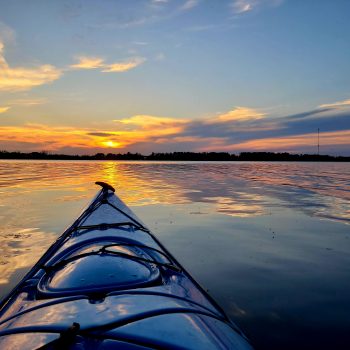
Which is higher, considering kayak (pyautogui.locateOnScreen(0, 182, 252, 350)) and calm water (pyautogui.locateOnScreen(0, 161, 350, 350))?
kayak (pyautogui.locateOnScreen(0, 182, 252, 350))

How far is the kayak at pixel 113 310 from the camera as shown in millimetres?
1953

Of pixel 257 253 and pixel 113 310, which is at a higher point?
pixel 113 310

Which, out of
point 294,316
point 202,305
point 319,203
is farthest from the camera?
point 319,203

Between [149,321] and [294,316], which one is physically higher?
[149,321]

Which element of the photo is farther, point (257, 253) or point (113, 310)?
point (257, 253)

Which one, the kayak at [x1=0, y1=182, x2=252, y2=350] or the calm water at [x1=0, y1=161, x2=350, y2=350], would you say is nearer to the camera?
the kayak at [x1=0, y1=182, x2=252, y2=350]

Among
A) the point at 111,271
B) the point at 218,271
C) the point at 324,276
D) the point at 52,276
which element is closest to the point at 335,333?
the point at 324,276

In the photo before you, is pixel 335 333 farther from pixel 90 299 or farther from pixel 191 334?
pixel 90 299

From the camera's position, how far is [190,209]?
1118 centimetres

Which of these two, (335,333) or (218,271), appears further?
(218,271)

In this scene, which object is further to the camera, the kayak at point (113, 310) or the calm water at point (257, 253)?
the calm water at point (257, 253)

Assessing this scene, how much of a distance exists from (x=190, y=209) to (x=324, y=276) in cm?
632

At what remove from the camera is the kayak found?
195 cm

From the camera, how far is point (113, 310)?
232 cm
